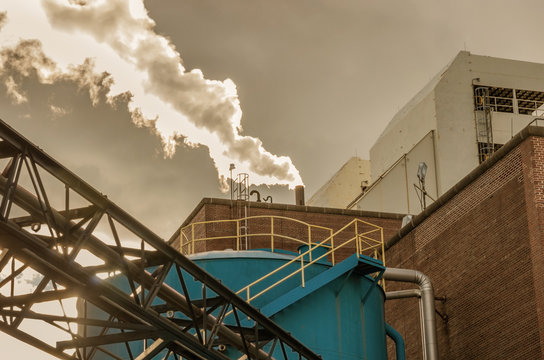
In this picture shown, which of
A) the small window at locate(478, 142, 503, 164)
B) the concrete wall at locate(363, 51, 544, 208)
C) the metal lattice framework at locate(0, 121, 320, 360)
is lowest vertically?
the metal lattice framework at locate(0, 121, 320, 360)

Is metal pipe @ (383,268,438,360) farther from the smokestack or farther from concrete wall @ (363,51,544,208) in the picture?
the smokestack

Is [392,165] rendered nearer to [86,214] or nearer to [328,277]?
[328,277]

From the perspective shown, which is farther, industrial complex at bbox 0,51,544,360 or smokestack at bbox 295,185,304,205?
smokestack at bbox 295,185,304,205

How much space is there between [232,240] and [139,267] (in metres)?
20.2

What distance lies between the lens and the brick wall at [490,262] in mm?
23922

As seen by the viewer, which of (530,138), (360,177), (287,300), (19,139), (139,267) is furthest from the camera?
(360,177)

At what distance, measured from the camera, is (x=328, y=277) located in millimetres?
22016

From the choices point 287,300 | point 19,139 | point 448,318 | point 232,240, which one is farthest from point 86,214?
point 232,240

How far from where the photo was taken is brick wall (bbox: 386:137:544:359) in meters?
23.9

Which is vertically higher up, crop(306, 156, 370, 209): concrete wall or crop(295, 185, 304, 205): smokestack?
crop(306, 156, 370, 209): concrete wall

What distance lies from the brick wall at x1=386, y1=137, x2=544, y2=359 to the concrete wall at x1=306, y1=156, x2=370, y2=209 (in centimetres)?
1976

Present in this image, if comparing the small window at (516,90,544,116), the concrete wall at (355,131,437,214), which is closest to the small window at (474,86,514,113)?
the small window at (516,90,544,116)

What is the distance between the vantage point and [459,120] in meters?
41.2

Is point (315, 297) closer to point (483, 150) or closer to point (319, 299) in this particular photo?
point (319, 299)
